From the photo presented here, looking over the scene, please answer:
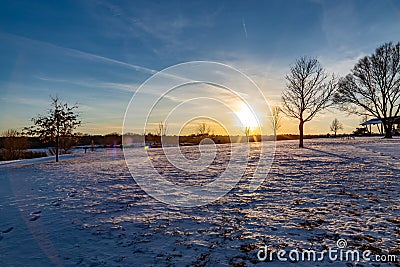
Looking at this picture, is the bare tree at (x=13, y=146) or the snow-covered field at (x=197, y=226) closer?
the snow-covered field at (x=197, y=226)

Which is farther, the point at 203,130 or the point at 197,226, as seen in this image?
the point at 203,130

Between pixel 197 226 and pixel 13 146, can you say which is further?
pixel 13 146

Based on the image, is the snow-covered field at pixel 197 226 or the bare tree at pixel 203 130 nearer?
the snow-covered field at pixel 197 226

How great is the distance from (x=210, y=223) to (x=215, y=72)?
531cm

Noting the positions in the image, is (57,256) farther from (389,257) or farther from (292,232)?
(389,257)

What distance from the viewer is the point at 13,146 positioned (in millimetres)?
31484

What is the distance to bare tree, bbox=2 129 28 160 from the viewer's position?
30.8 m

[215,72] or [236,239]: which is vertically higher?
[215,72]

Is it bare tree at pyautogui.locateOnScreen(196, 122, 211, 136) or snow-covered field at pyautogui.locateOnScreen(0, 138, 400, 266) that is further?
bare tree at pyautogui.locateOnScreen(196, 122, 211, 136)

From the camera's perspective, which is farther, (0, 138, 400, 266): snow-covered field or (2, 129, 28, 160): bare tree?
(2, 129, 28, 160): bare tree

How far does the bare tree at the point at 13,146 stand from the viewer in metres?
30.8

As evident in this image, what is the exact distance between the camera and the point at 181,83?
8.02m

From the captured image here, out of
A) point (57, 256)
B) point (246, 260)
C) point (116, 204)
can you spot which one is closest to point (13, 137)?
point (116, 204)

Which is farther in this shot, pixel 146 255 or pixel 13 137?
pixel 13 137
